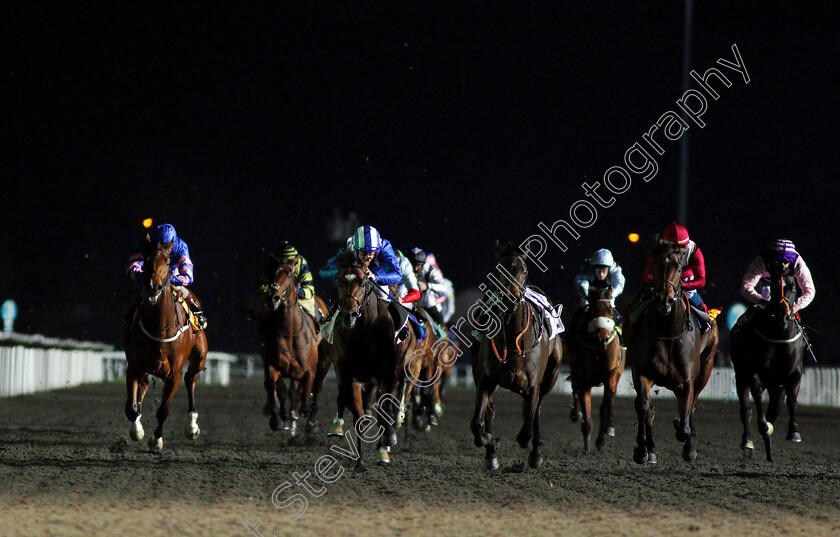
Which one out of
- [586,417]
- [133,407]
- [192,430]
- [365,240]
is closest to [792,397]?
[586,417]

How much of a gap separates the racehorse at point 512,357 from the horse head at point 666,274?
1.28m

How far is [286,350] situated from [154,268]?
335 centimetres

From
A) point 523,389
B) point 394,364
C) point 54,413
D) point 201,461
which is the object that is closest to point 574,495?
point 523,389

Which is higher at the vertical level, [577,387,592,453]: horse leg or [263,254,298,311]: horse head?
[263,254,298,311]: horse head

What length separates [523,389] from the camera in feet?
32.3

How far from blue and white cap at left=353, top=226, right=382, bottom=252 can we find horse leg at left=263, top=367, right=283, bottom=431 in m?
2.90

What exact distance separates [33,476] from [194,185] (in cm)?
4754

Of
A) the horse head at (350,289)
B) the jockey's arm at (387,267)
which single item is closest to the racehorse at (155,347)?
the horse head at (350,289)

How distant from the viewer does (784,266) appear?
34.7 ft

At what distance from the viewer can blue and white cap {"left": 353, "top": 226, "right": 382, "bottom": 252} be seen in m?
11.0

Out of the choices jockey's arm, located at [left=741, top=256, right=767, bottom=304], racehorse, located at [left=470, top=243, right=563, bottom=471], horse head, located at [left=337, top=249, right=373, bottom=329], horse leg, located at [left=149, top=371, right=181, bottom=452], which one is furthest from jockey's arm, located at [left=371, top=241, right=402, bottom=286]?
jockey's arm, located at [left=741, top=256, right=767, bottom=304]

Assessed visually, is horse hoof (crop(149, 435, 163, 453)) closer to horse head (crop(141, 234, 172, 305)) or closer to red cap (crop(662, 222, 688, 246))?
horse head (crop(141, 234, 172, 305))

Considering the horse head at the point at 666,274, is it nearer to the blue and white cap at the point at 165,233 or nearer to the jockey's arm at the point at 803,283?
the jockey's arm at the point at 803,283

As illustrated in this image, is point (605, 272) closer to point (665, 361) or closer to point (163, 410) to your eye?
point (665, 361)
